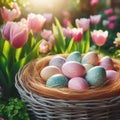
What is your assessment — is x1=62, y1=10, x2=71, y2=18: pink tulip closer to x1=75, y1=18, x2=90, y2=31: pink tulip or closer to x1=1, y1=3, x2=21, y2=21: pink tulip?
x1=75, y1=18, x2=90, y2=31: pink tulip

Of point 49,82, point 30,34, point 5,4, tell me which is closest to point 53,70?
point 49,82

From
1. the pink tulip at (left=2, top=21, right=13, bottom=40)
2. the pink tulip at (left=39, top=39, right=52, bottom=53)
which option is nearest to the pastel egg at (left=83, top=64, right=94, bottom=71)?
the pink tulip at (left=2, top=21, right=13, bottom=40)

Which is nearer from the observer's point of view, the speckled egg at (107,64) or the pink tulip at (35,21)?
the speckled egg at (107,64)

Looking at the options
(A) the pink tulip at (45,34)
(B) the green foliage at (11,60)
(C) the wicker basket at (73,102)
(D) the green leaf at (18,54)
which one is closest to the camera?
(C) the wicker basket at (73,102)

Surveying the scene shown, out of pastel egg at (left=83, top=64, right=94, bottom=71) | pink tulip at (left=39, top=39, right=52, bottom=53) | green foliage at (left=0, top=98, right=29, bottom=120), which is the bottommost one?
green foliage at (left=0, top=98, right=29, bottom=120)

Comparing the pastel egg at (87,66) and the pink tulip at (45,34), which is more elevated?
the pastel egg at (87,66)

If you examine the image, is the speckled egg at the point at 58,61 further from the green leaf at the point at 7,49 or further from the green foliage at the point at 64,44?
the green foliage at the point at 64,44

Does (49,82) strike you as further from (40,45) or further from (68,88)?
(40,45)

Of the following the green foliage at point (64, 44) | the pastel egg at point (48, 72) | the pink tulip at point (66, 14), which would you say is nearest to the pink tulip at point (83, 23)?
the green foliage at point (64, 44)
